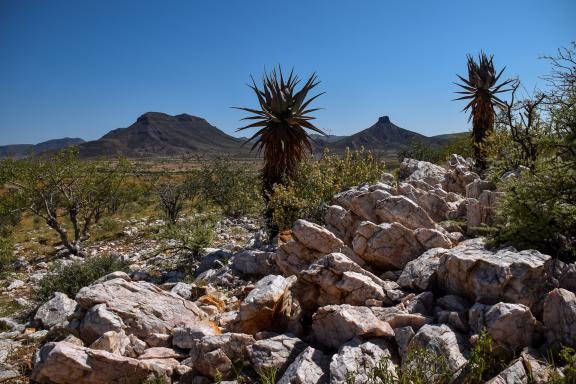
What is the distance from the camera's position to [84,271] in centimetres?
1162

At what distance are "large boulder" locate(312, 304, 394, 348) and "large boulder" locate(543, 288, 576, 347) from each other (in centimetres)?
202

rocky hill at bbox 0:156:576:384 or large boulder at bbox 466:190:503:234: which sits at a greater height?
large boulder at bbox 466:190:503:234

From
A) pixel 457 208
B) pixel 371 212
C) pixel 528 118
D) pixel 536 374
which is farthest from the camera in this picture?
pixel 528 118

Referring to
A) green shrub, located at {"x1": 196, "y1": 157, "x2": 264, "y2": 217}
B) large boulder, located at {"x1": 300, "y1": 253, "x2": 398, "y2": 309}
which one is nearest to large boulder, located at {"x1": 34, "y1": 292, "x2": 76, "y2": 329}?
large boulder, located at {"x1": 300, "y1": 253, "x2": 398, "y2": 309}

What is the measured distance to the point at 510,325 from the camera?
5.16m

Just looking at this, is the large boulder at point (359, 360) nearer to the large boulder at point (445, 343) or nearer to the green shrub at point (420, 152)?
the large boulder at point (445, 343)

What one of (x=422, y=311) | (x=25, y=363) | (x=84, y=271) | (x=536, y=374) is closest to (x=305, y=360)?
(x=422, y=311)

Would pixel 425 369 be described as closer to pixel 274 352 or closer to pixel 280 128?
pixel 274 352

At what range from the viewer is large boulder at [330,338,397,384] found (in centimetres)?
492

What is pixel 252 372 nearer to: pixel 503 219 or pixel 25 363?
pixel 25 363

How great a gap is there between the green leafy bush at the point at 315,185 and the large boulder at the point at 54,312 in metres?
6.50

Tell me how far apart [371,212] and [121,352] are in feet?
21.7

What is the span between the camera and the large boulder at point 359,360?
16.1 feet

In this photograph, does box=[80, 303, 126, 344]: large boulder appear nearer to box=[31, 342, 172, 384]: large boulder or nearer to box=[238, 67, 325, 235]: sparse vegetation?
box=[31, 342, 172, 384]: large boulder
